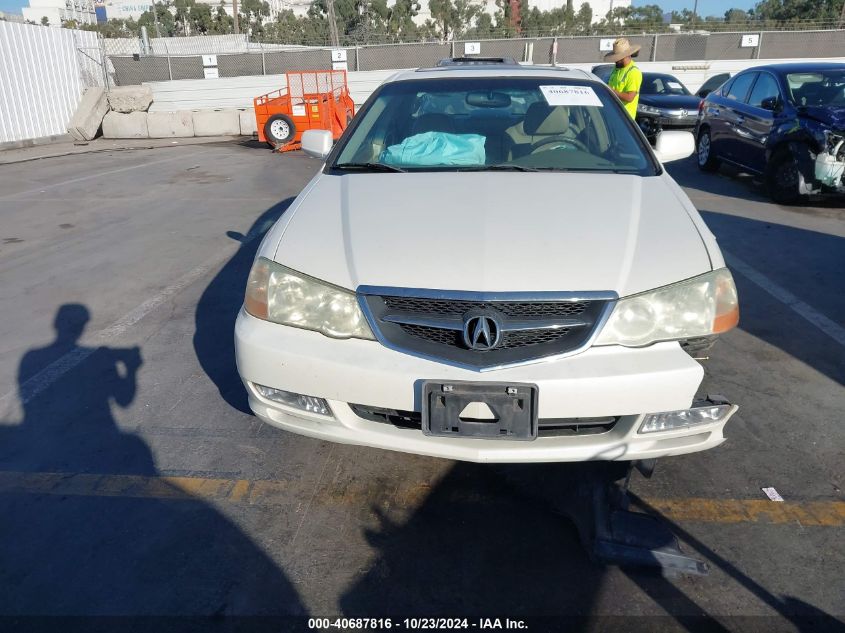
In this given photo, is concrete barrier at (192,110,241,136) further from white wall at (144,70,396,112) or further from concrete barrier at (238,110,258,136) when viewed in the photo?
white wall at (144,70,396,112)

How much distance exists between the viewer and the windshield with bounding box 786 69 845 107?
7781mm

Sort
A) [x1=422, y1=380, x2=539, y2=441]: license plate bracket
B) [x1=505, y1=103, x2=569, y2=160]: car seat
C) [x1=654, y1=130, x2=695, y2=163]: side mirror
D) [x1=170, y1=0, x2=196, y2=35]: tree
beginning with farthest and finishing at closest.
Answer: [x1=170, y1=0, x2=196, y2=35]: tree < [x1=654, y1=130, x2=695, y2=163]: side mirror < [x1=505, y1=103, x2=569, y2=160]: car seat < [x1=422, y1=380, x2=539, y2=441]: license plate bracket

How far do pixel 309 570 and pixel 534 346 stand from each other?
1140 millimetres

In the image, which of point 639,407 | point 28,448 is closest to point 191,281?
point 28,448

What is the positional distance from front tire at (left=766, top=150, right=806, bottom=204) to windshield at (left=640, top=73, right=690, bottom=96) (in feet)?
21.9

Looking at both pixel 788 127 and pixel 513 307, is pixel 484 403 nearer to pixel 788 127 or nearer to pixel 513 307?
pixel 513 307

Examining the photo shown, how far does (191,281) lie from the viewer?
549 centimetres

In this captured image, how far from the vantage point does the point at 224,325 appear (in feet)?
14.8

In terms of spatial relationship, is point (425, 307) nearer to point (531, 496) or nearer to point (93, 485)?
point (531, 496)

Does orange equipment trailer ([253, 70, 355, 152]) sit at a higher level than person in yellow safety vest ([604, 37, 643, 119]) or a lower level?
lower

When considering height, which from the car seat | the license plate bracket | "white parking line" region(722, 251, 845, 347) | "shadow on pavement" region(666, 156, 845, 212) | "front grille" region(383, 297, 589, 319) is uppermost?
the car seat

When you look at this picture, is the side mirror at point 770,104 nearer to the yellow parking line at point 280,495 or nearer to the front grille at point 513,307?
the yellow parking line at point 280,495

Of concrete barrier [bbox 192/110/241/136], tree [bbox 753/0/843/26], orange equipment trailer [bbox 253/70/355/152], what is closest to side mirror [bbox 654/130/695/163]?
orange equipment trailer [bbox 253/70/355/152]

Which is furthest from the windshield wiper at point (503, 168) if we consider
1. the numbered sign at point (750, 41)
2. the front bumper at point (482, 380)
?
the numbered sign at point (750, 41)
